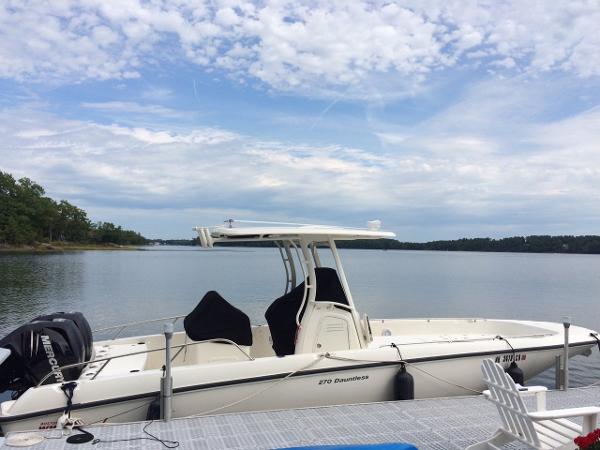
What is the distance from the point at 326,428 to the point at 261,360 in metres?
1.23

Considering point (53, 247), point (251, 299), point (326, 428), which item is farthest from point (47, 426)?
point (53, 247)

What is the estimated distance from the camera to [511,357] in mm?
6746

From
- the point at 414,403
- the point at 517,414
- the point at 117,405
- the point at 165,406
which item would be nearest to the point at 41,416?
the point at 117,405

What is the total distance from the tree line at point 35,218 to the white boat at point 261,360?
77.8m

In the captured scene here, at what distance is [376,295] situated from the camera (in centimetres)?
2625

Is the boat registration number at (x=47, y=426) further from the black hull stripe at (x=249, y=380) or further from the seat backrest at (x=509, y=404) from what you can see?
the seat backrest at (x=509, y=404)

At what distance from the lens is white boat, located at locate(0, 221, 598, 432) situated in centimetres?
517

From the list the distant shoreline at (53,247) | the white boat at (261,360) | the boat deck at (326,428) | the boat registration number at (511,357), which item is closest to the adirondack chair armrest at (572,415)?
the boat deck at (326,428)

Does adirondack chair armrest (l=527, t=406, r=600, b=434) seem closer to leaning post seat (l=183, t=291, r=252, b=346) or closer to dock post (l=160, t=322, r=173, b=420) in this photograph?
dock post (l=160, t=322, r=173, b=420)

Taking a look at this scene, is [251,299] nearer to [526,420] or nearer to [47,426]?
[47,426]

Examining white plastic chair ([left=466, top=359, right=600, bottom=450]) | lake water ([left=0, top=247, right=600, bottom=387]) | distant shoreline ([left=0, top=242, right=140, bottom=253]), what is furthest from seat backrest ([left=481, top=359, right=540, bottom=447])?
distant shoreline ([left=0, top=242, right=140, bottom=253])

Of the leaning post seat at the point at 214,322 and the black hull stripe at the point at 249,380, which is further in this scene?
the leaning post seat at the point at 214,322

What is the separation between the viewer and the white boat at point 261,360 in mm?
5168

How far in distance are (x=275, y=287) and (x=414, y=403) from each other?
72.9 ft
